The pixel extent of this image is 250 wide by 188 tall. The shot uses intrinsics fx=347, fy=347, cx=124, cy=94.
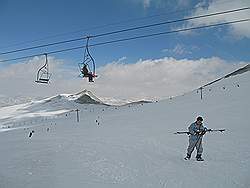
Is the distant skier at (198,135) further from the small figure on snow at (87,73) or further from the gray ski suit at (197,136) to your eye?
the small figure on snow at (87,73)

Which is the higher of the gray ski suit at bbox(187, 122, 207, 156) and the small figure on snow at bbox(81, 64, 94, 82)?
the small figure on snow at bbox(81, 64, 94, 82)

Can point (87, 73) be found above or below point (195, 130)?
above

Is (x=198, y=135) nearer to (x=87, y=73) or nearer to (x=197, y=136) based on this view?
(x=197, y=136)

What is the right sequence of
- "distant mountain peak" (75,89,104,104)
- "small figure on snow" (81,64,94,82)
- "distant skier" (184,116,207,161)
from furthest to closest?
"distant mountain peak" (75,89,104,104) → "small figure on snow" (81,64,94,82) → "distant skier" (184,116,207,161)

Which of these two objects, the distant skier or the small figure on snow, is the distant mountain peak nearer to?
the small figure on snow

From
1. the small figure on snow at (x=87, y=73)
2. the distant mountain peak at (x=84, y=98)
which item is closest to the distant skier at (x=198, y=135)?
the small figure on snow at (x=87, y=73)

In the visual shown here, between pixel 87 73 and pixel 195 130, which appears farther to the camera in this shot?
pixel 87 73

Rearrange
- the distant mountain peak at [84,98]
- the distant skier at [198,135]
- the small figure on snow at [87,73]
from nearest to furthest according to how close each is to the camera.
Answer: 1. the distant skier at [198,135]
2. the small figure on snow at [87,73]
3. the distant mountain peak at [84,98]

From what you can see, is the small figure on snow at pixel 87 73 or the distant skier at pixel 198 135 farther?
the small figure on snow at pixel 87 73

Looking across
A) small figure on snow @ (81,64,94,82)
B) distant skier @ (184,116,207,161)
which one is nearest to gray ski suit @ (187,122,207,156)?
distant skier @ (184,116,207,161)

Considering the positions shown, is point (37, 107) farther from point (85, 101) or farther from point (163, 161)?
point (163, 161)

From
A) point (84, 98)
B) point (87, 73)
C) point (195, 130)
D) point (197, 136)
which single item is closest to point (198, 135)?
point (197, 136)

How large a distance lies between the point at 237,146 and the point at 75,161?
7.13 metres

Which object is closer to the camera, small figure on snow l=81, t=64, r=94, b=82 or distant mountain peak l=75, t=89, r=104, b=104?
small figure on snow l=81, t=64, r=94, b=82
